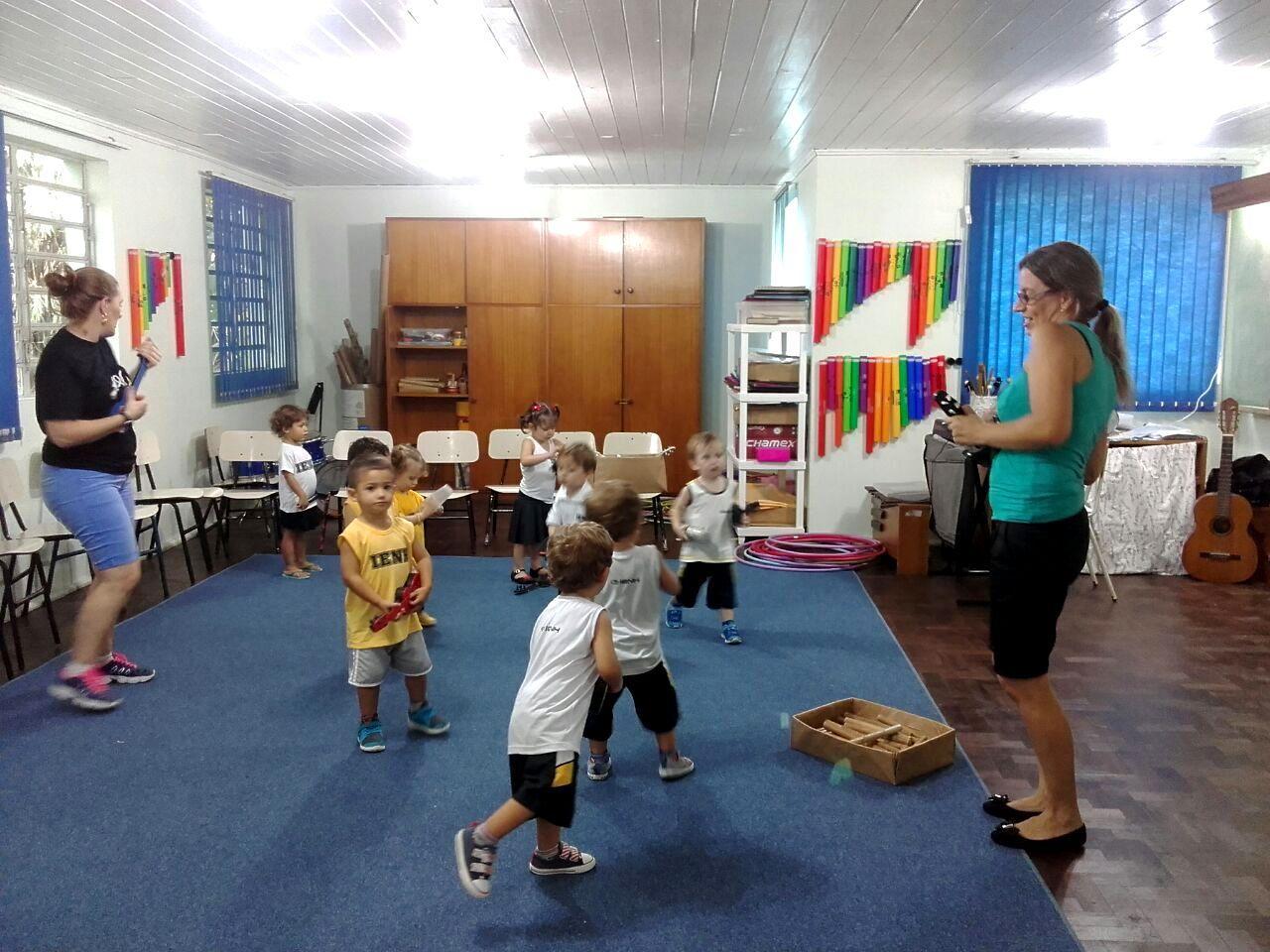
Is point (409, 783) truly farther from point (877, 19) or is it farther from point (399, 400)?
point (399, 400)

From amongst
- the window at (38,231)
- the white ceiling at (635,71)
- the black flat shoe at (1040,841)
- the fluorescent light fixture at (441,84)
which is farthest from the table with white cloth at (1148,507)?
the window at (38,231)

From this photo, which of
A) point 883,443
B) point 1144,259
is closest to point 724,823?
point 883,443

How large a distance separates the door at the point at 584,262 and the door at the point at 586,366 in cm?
12

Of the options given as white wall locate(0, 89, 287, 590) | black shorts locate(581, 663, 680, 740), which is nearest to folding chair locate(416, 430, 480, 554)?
white wall locate(0, 89, 287, 590)

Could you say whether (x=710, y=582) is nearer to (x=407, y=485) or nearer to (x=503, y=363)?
(x=407, y=485)

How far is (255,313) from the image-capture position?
8.61 metres

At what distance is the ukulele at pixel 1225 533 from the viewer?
20.8 feet

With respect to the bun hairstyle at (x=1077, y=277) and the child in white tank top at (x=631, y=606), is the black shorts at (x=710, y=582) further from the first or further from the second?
the bun hairstyle at (x=1077, y=277)

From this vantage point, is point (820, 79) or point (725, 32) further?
point (820, 79)

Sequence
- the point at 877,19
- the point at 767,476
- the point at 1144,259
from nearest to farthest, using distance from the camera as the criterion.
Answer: the point at 877,19 < the point at 1144,259 < the point at 767,476

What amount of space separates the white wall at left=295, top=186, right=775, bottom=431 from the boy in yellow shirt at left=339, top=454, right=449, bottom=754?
605 centimetres

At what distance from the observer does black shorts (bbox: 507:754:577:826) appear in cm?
265

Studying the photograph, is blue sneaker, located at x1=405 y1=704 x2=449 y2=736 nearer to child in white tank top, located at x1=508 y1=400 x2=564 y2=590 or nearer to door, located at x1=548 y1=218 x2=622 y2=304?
child in white tank top, located at x1=508 y1=400 x2=564 y2=590

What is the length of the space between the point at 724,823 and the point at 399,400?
21.7ft
